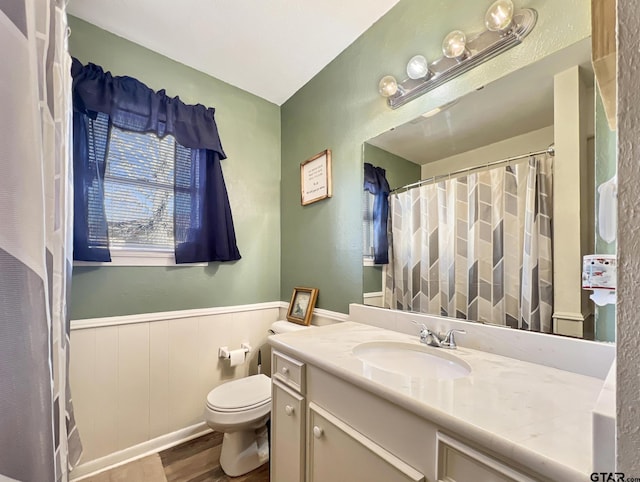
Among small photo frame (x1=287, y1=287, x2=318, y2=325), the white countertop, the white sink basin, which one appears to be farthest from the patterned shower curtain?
small photo frame (x1=287, y1=287, x2=318, y2=325)

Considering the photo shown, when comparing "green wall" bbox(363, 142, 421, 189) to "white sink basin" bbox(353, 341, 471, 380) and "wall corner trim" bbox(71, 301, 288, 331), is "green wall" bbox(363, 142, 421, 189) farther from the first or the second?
"wall corner trim" bbox(71, 301, 288, 331)

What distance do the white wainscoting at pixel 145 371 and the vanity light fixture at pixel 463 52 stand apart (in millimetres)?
1736

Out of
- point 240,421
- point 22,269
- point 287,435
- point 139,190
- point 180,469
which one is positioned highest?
point 139,190

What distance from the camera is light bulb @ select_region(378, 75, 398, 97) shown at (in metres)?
1.43

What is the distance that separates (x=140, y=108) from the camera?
1.67 metres

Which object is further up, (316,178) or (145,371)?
(316,178)

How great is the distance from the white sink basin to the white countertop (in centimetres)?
5

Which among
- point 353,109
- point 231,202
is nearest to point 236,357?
point 231,202

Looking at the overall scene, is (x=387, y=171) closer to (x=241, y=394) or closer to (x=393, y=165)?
(x=393, y=165)

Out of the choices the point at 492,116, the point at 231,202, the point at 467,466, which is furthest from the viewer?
the point at 231,202

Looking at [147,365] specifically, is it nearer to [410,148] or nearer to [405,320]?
[405,320]

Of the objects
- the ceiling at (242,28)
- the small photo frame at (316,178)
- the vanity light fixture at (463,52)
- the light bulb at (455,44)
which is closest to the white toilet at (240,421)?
the small photo frame at (316,178)

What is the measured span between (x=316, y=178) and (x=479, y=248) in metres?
1.14

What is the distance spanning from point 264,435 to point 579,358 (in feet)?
5.43
